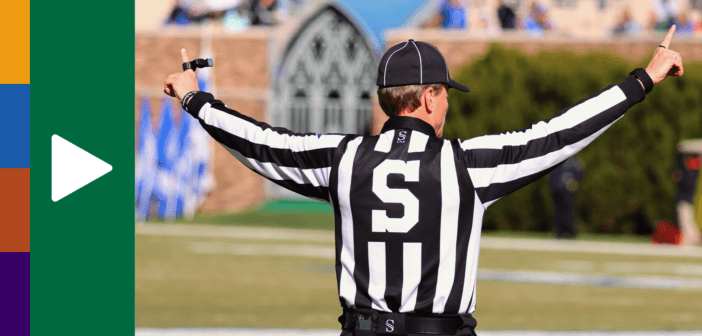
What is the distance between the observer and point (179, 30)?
27.8 metres

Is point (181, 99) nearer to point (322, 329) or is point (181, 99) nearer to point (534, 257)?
point (322, 329)

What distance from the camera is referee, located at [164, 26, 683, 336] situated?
3258 millimetres

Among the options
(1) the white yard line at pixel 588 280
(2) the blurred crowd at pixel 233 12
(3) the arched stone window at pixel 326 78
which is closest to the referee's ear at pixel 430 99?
(1) the white yard line at pixel 588 280

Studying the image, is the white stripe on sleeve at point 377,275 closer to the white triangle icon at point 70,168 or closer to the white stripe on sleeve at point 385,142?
the white stripe on sleeve at point 385,142

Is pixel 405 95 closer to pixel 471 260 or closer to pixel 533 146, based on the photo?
pixel 533 146

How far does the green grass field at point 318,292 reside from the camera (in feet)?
30.1

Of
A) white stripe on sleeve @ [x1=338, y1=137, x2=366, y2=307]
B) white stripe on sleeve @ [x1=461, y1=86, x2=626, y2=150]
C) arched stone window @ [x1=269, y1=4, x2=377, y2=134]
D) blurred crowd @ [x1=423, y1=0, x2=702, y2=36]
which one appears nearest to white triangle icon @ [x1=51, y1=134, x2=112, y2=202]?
white stripe on sleeve @ [x1=338, y1=137, x2=366, y2=307]

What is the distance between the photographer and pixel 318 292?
439 inches

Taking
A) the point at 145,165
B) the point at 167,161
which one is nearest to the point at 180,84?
the point at 145,165

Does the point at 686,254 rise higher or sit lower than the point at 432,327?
lower

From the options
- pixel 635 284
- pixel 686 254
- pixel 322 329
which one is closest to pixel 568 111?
pixel 322 329

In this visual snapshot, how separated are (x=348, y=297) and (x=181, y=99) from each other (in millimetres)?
988

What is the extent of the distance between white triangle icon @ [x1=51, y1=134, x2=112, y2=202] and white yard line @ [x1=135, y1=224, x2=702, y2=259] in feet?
47.6

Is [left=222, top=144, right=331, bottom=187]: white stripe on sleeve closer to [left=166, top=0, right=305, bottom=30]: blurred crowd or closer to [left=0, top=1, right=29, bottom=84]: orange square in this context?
[left=0, top=1, right=29, bottom=84]: orange square
